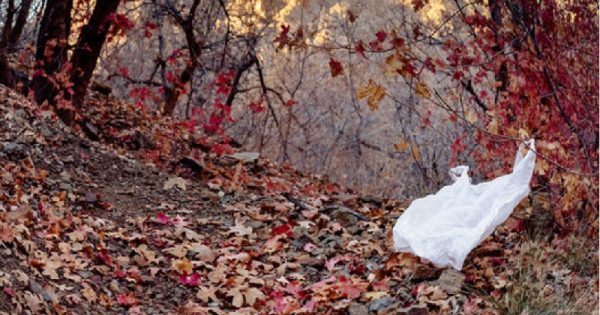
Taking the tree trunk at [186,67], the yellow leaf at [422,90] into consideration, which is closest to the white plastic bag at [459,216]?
the yellow leaf at [422,90]

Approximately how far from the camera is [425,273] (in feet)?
16.1

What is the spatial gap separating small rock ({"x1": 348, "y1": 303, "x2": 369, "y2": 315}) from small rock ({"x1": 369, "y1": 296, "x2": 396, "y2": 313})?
0.14 ft

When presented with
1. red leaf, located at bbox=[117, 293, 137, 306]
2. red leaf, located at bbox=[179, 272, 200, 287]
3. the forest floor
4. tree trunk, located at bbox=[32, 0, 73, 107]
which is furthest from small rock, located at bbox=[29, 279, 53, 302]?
tree trunk, located at bbox=[32, 0, 73, 107]

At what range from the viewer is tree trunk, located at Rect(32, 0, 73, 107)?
8711 mm

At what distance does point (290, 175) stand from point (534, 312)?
20.5 feet

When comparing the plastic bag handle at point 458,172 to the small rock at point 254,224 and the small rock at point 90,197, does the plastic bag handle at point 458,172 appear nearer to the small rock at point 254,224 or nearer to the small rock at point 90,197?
the small rock at point 254,224

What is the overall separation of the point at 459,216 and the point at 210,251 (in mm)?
1838

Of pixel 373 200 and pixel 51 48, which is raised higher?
pixel 51 48

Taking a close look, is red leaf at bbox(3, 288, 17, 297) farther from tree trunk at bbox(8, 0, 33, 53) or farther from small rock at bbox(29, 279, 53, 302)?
tree trunk at bbox(8, 0, 33, 53)

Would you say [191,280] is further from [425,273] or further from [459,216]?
[459,216]

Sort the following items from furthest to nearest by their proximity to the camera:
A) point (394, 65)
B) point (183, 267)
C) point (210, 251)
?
1. point (210, 251)
2. point (183, 267)
3. point (394, 65)

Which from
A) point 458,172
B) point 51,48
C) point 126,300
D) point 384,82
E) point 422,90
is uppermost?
point 384,82

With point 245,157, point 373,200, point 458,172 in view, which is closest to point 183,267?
point 458,172

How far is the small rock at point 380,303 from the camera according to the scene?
15.0 feet
